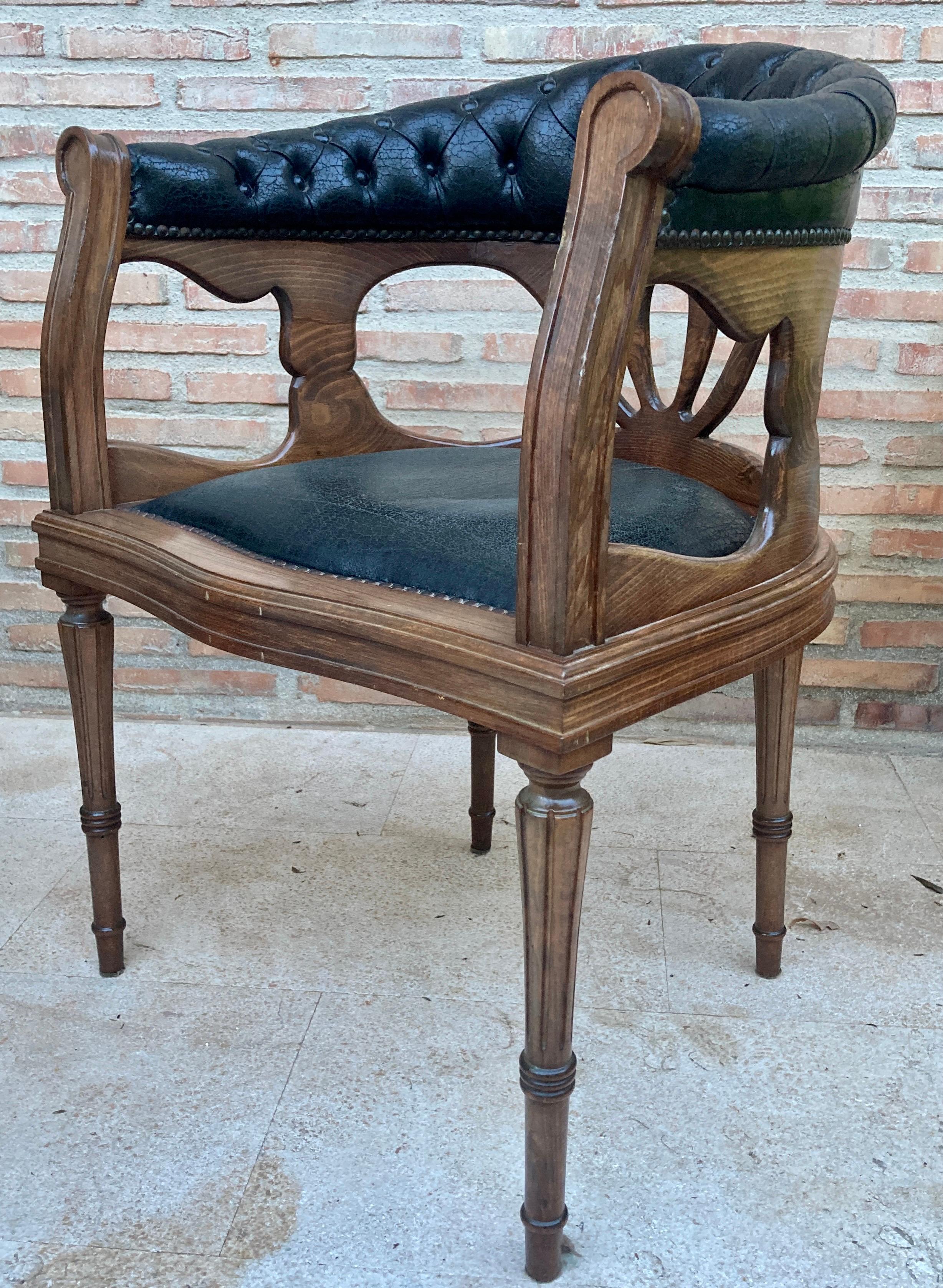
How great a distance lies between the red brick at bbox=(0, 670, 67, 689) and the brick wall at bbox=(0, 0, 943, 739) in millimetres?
185

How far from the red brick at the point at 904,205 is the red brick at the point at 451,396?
1.79 feet

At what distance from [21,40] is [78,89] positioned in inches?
4.1

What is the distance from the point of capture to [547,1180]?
35.0 inches

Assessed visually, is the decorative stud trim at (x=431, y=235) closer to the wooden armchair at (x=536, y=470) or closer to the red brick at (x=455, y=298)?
the wooden armchair at (x=536, y=470)

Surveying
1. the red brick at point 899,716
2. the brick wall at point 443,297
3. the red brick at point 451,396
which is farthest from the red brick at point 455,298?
the red brick at point 899,716

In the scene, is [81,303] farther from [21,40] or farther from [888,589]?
[888,589]

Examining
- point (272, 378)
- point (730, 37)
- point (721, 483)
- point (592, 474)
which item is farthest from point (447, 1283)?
point (730, 37)

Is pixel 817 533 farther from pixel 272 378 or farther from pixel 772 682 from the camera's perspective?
pixel 272 378

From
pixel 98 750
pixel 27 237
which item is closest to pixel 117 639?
pixel 27 237

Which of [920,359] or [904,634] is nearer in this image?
[920,359]

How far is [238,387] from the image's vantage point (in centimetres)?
180

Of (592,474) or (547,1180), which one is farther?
(547,1180)

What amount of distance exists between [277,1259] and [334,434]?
0.83 m

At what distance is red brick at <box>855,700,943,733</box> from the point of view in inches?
73.4
